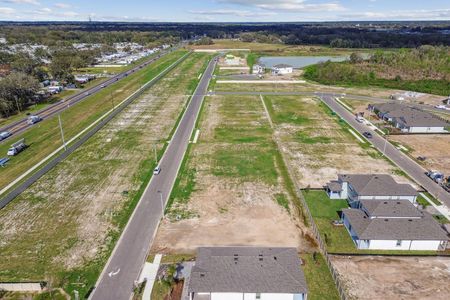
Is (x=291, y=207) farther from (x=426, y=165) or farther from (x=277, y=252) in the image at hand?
(x=426, y=165)

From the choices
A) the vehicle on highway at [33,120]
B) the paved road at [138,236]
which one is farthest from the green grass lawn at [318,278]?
the vehicle on highway at [33,120]

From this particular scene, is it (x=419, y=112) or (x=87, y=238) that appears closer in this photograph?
(x=87, y=238)

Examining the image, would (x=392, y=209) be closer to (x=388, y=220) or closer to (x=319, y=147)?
(x=388, y=220)

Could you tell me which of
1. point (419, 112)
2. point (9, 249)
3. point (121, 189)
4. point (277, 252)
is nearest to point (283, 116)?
point (419, 112)

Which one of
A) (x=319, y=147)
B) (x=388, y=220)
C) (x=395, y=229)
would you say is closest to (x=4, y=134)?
(x=319, y=147)

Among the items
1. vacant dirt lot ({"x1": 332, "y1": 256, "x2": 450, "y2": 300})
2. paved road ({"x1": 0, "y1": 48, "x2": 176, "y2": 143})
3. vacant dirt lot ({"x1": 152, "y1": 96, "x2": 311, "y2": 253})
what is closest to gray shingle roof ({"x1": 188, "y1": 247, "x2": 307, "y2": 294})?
vacant dirt lot ({"x1": 152, "y1": 96, "x2": 311, "y2": 253})

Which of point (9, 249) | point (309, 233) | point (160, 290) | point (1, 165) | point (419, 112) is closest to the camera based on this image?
point (160, 290)

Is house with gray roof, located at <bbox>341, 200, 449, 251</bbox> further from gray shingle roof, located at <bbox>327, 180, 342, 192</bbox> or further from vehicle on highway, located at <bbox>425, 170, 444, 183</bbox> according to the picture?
vehicle on highway, located at <bbox>425, 170, 444, 183</bbox>
